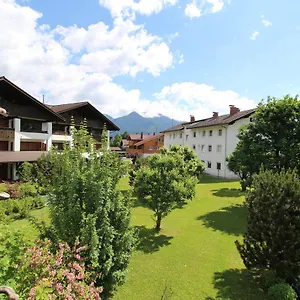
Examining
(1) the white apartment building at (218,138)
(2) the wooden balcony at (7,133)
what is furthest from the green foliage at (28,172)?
(1) the white apartment building at (218,138)

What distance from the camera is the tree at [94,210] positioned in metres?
5.69

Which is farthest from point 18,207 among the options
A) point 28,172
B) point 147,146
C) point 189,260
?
point 147,146

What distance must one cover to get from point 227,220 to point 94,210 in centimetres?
1238

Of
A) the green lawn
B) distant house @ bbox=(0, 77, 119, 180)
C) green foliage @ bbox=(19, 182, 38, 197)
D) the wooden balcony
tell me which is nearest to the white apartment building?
distant house @ bbox=(0, 77, 119, 180)

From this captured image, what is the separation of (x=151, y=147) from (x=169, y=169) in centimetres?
5459

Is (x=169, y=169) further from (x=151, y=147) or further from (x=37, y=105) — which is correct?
(x=151, y=147)

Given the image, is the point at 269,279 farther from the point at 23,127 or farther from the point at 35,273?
the point at 23,127

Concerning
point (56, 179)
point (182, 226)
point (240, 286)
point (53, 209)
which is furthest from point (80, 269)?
point (182, 226)

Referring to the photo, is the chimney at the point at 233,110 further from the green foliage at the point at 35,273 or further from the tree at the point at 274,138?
the green foliage at the point at 35,273

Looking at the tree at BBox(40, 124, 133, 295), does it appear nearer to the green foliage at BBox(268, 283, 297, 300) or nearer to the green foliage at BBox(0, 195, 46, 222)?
the green foliage at BBox(268, 283, 297, 300)

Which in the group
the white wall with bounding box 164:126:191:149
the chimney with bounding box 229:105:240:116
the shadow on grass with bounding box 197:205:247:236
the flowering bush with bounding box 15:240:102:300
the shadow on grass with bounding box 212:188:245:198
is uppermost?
the chimney with bounding box 229:105:240:116

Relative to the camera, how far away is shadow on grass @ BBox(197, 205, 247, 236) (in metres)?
14.3

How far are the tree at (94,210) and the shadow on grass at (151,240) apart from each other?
4979 mm

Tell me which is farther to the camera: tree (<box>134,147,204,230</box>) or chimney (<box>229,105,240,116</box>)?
chimney (<box>229,105,240,116</box>)
